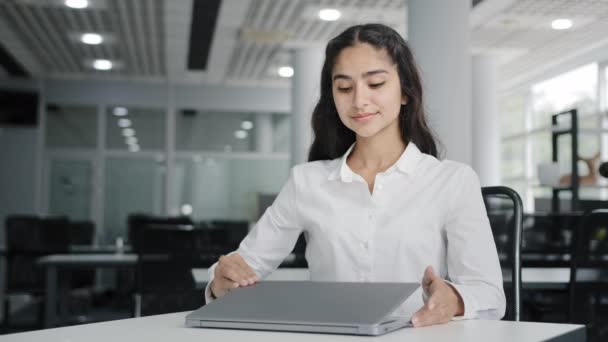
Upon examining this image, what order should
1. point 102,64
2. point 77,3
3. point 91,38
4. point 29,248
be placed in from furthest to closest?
point 102,64 < point 91,38 < point 77,3 < point 29,248

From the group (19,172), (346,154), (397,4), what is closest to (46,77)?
(19,172)

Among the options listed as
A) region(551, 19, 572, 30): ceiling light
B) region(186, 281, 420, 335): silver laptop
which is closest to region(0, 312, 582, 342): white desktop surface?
region(186, 281, 420, 335): silver laptop

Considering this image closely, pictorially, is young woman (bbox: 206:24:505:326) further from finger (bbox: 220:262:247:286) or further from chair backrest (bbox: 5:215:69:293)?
chair backrest (bbox: 5:215:69:293)

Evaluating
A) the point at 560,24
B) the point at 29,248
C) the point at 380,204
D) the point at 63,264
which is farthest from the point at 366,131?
the point at 560,24

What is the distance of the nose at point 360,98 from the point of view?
156cm

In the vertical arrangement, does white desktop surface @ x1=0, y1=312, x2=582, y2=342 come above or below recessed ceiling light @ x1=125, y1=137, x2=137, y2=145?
below

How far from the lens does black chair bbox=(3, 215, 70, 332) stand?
6.19m

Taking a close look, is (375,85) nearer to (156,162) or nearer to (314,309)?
(314,309)

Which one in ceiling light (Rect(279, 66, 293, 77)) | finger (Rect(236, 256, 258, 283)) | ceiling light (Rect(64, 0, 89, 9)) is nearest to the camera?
finger (Rect(236, 256, 258, 283))

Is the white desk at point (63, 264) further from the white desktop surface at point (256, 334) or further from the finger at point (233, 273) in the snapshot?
the white desktop surface at point (256, 334)

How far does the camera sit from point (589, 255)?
2.97 metres

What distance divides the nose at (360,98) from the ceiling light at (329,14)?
5864 mm

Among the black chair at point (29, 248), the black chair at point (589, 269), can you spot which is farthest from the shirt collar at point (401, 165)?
the black chair at point (29, 248)

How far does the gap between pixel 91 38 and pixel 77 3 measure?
1.45 meters
